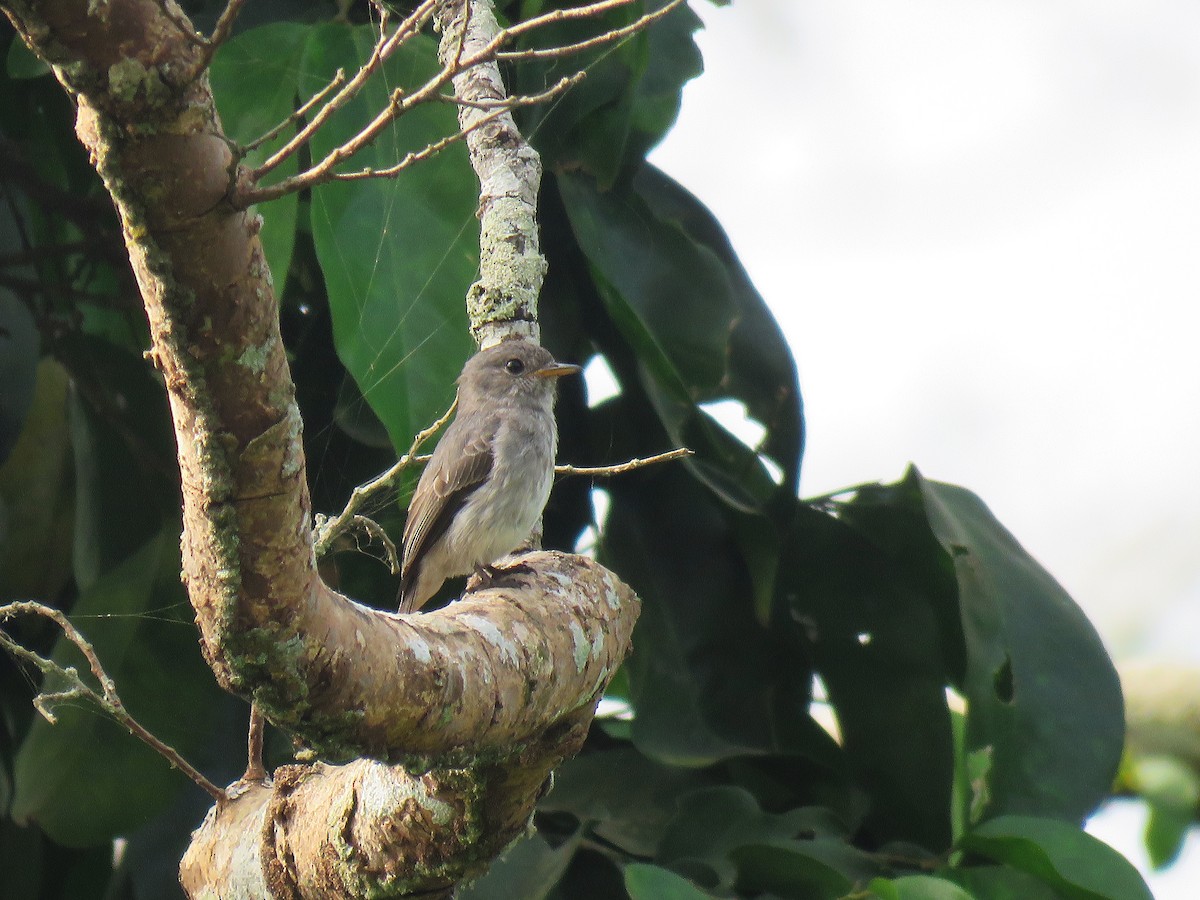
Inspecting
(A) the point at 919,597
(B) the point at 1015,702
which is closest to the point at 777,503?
(A) the point at 919,597

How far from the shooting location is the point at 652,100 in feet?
13.1

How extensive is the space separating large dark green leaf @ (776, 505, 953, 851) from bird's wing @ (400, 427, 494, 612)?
3.37ft

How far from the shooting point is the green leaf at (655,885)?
9.33 ft

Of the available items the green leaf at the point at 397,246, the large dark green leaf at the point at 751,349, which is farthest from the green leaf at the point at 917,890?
the green leaf at the point at 397,246

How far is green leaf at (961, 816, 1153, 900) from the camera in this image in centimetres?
305

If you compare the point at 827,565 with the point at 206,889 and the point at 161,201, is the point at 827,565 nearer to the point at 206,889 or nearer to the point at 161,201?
the point at 206,889

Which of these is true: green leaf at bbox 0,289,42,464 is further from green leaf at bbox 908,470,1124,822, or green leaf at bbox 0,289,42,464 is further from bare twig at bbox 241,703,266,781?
green leaf at bbox 908,470,1124,822

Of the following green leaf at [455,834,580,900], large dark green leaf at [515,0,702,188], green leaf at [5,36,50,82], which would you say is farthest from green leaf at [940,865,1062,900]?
green leaf at [5,36,50,82]

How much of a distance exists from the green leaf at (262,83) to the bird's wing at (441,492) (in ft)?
2.91

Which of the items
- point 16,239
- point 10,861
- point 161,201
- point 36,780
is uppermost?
point 16,239

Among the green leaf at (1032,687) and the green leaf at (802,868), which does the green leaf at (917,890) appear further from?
the green leaf at (1032,687)

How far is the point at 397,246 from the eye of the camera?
329cm

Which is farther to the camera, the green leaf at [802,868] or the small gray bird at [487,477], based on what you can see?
the small gray bird at [487,477]

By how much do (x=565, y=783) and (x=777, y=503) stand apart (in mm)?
1059
